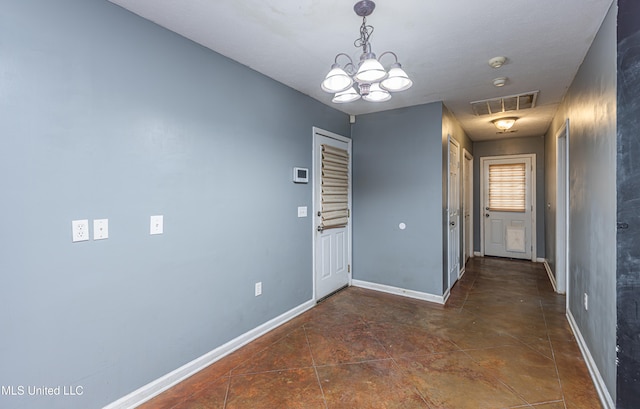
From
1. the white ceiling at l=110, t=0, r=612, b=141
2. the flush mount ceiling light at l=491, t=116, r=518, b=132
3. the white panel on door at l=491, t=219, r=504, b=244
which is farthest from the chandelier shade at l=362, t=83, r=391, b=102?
the white panel on door at l=491, t=219, r=504, b=244

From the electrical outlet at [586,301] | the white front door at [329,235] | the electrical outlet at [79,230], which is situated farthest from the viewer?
the white front door at [329,235]

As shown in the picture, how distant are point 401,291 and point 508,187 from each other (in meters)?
3.84

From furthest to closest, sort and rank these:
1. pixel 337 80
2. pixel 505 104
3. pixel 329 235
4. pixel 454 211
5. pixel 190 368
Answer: pixel 454 211 < pixel 329 235 < pixel 505 104 < pixel 190 368 < pixel 337 80

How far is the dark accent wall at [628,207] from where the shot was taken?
1.55 m

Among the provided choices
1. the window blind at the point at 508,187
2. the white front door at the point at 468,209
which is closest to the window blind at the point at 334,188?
the white front door at the point at 468,209

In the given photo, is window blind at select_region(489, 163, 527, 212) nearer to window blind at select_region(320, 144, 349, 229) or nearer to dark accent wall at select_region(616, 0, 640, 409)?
window blind at select_region(320, 144, 349, 229)

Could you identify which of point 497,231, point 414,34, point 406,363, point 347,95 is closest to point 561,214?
point 497,231

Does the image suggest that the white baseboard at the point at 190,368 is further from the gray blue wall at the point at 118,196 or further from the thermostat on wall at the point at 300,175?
the thermostat on wall at the point at 300,175

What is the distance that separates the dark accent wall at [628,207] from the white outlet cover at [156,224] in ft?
9.16

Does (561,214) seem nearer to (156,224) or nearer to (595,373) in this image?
(595,373)

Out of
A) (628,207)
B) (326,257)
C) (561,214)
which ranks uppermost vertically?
(628,207)

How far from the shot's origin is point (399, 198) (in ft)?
12.8

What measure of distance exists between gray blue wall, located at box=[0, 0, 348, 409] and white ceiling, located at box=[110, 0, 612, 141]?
0.87ft

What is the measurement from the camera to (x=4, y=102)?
4.58 ft
